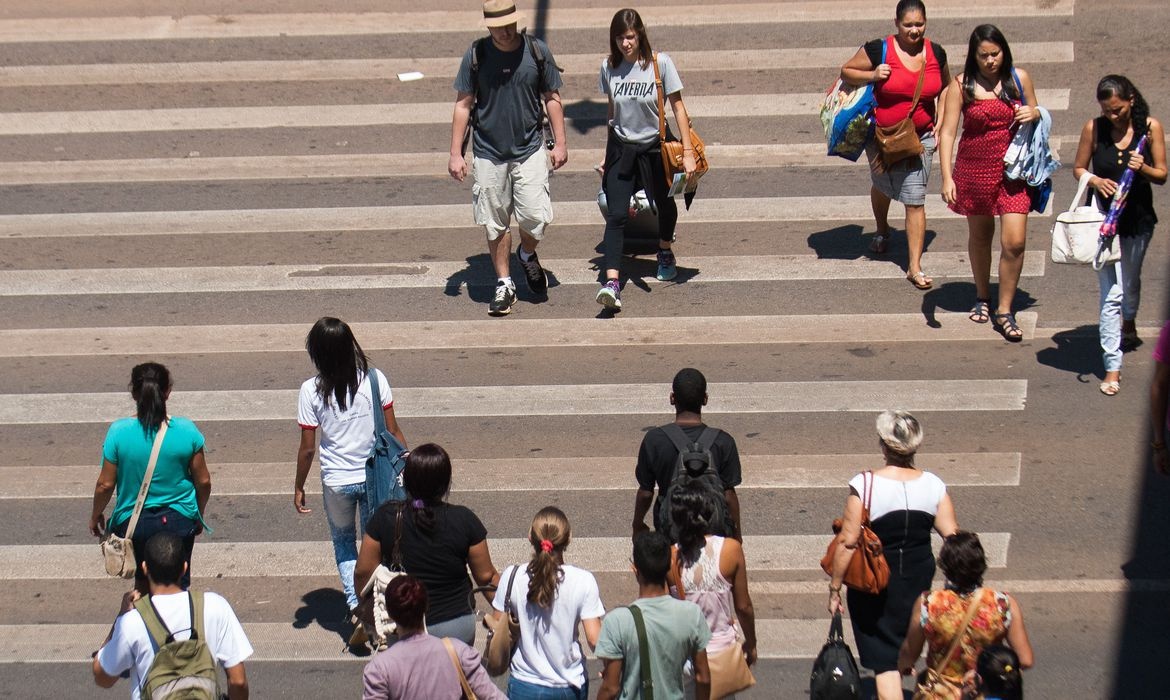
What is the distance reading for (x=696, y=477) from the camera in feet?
19.7

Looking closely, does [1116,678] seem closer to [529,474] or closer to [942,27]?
[529,474]

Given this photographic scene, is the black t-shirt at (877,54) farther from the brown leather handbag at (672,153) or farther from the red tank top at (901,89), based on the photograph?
the brown leather handbag at (672,153)

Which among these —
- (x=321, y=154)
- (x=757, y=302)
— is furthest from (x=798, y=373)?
(x=321, y=154)

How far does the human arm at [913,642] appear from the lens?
5730mm

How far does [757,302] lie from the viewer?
1101 cm

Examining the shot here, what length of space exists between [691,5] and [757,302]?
5.02 m

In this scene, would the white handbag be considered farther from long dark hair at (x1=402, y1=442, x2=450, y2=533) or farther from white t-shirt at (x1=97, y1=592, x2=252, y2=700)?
white t-shirt at (x1=97, y1=592, x2=252, y2=700)

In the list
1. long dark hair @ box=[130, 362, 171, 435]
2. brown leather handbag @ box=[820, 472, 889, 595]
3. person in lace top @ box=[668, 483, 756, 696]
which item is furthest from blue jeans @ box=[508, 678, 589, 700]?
long dark hair @ box=[130, 362, 171, 435]

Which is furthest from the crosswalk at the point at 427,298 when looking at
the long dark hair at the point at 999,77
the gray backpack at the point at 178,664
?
the gray backpack at the point at 178,664

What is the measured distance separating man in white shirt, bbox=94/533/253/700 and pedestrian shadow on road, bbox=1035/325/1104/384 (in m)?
6.32

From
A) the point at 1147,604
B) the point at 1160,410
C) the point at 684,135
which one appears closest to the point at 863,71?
the point at 684,135

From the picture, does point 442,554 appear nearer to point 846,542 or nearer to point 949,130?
point 846,542

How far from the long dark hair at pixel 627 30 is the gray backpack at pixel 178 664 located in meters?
6.17

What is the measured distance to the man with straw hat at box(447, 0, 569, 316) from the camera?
1055 centimetres
